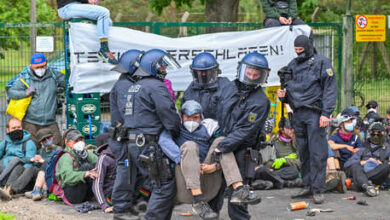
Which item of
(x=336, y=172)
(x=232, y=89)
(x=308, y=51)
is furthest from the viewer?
(x=336, y=172)

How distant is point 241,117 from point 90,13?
3879 millimetres

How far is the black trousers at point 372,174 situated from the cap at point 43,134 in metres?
4.48

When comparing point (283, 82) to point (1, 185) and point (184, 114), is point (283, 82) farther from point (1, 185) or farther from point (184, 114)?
point (1, 185)

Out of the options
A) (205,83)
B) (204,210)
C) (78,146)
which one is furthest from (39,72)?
(204,210)

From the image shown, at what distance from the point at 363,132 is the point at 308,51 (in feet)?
8.82

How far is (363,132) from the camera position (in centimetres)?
1095

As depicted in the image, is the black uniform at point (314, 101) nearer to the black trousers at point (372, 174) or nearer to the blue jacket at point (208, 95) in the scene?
the black trousers at point (372, 174)

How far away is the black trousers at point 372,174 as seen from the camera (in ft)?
31.1

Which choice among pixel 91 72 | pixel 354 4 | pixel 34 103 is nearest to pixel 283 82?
pixel 91 72

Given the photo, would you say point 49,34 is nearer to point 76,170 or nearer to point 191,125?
point 76,170

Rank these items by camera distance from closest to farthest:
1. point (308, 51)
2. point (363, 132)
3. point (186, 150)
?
1. point (186, 150)
2. point (308, 51)
3. point (363, 132)

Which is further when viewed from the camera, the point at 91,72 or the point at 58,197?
the point at 91,72

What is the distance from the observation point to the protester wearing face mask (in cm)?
983

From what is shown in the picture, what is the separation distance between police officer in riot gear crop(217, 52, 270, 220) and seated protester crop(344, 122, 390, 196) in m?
3.13
